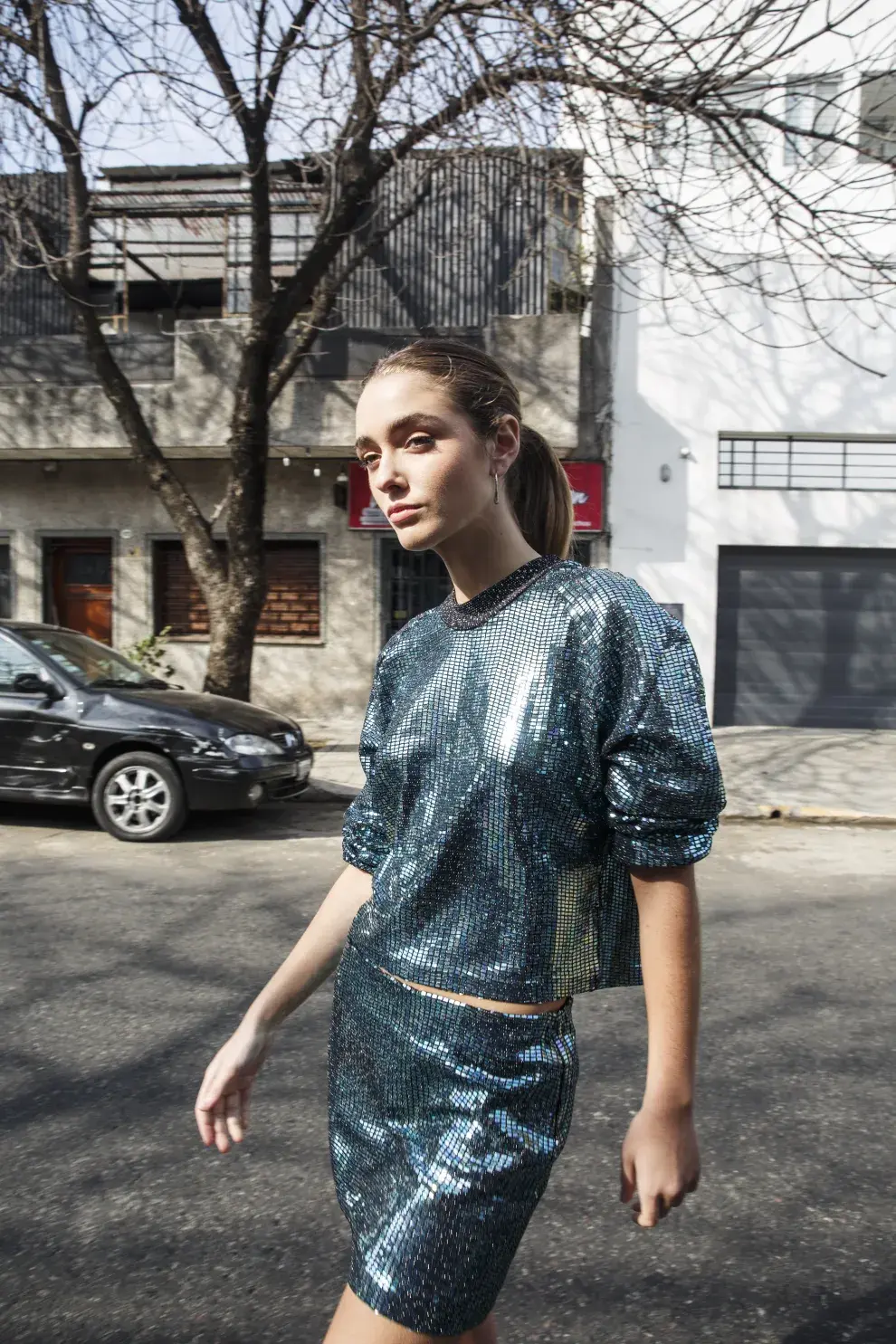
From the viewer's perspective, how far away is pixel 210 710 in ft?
27.4

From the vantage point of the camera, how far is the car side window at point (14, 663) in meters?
8.26

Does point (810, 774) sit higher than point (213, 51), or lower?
lower

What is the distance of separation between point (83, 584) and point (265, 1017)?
15116 mm

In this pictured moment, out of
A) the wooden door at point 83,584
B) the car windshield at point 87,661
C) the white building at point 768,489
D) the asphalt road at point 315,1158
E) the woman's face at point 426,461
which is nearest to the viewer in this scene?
the woman's face at point 426,461

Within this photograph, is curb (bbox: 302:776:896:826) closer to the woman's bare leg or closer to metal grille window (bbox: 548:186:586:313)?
metal grille window (bbox: 548:186:586:313)

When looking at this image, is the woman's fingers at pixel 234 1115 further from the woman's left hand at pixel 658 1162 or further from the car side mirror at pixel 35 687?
the car side mirror at pixel 35 687

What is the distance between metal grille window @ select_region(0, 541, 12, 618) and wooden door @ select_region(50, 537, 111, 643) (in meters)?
0.61

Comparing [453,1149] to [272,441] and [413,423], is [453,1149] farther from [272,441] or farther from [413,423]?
[272,441]

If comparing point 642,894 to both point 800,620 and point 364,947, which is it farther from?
point 800,620

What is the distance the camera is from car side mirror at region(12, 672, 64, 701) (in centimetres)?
815

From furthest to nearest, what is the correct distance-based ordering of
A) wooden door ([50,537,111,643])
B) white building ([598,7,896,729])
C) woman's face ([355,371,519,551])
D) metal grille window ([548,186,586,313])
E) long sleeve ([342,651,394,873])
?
wooden door ([50,537,111,643])
metal grille window ([548,186,586,313])
white building ([598,7,896,729])
long sleeve ([342,651,394,873])
woman's face ([355,371,519,551])

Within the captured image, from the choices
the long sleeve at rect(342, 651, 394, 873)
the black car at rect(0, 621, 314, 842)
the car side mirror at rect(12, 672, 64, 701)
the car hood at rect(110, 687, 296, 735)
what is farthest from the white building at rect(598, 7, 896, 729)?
the long sleeve at rect(342, 651, 394, 873)

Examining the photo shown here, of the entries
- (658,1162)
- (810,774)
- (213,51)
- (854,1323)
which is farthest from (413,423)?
(810,774)

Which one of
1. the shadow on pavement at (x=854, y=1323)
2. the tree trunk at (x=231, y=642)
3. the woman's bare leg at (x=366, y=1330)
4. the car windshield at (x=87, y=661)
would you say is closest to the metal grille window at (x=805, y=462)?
the tree trunk at (x=231, y=642)
